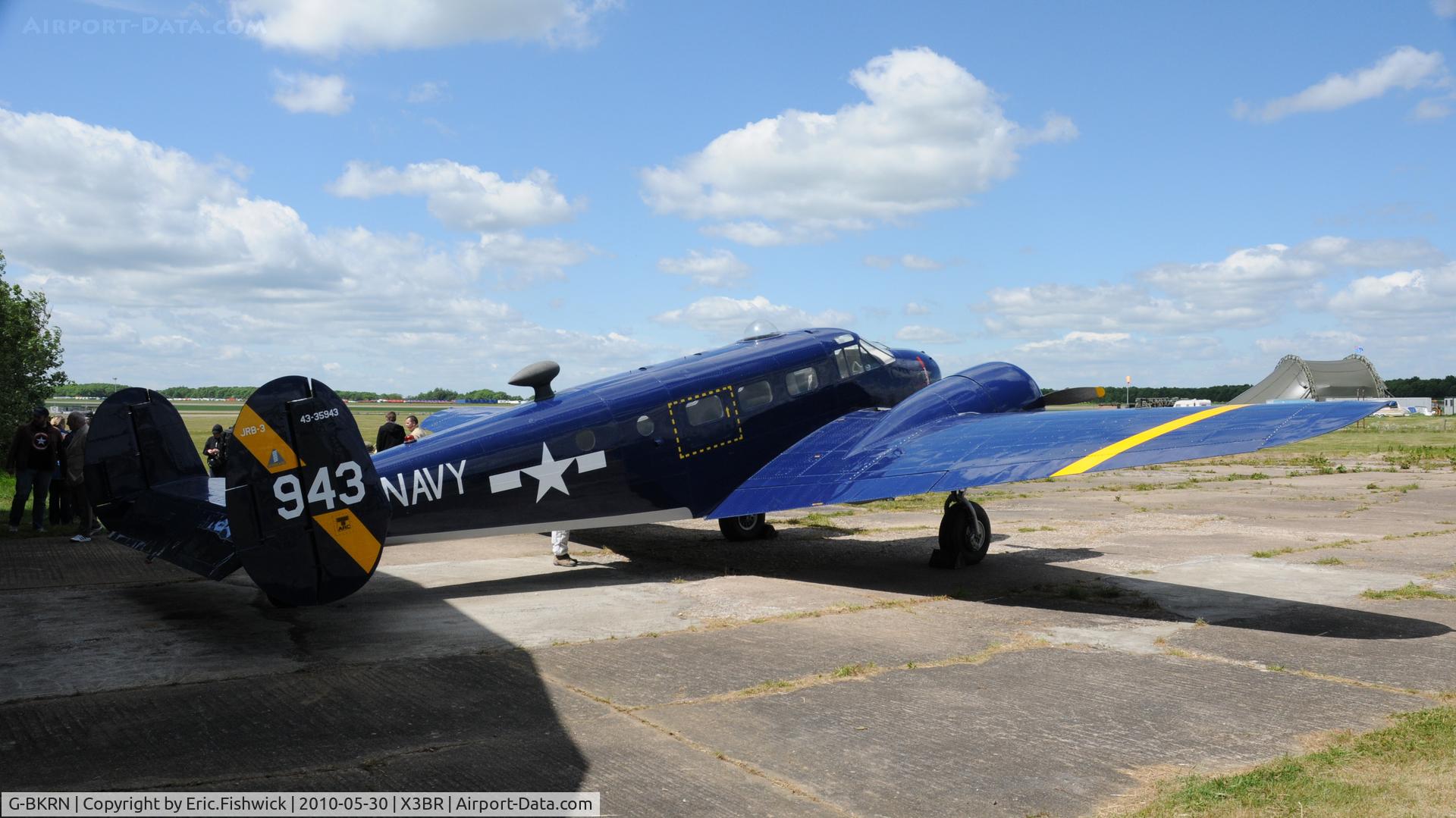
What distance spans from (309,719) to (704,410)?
23.3ft

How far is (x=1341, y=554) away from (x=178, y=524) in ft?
48.9

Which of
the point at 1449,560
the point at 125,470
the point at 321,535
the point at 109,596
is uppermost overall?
the point at 125,470

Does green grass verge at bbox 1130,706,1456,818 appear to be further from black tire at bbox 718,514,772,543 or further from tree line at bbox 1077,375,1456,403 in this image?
tree line at bbox 1077,375,1456,403

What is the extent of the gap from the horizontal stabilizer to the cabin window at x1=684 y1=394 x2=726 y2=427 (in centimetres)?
556

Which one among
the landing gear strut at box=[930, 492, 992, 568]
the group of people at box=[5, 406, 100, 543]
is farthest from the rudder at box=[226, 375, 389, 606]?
the group of people at box=[5, 406, 100, 543]

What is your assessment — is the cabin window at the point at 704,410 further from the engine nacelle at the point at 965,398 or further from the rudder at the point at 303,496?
the rudder at the point at 303,496

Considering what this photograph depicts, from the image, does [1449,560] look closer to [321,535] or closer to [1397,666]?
[1397,666]

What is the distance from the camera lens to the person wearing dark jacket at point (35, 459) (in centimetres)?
1581

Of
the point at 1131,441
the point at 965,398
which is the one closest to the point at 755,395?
the point at 965,398

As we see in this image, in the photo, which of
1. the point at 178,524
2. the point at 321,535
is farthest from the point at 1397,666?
the point at 178,524

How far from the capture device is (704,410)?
1263cm

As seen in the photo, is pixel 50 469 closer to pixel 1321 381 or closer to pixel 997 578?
pixel 997 578

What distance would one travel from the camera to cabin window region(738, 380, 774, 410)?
42.7 feet

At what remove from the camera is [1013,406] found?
45.6 ft
